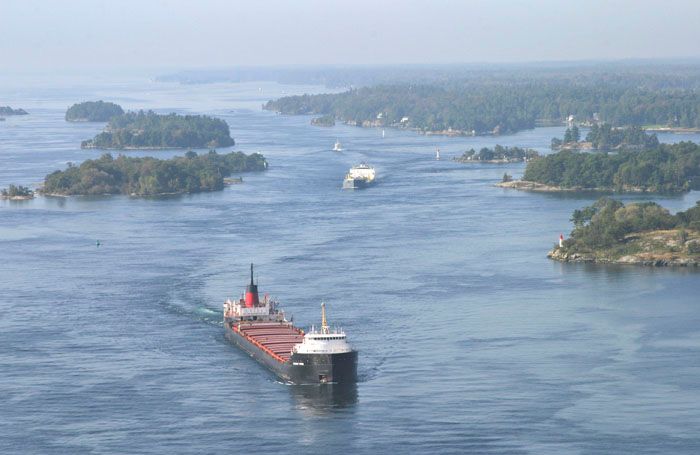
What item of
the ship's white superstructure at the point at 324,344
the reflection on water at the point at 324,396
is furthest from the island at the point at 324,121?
the reflection on water at the point at 324,396

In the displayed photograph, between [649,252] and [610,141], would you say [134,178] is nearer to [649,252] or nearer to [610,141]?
[649,252]

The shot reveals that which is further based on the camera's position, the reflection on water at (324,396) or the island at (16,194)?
the island at (16,194)

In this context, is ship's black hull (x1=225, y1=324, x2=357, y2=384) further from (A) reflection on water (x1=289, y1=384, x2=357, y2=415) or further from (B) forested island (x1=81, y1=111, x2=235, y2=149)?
(B) forested island (x1=81, y1=111, x2=235, y2=149)

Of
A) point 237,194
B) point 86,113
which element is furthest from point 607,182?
point 86,113

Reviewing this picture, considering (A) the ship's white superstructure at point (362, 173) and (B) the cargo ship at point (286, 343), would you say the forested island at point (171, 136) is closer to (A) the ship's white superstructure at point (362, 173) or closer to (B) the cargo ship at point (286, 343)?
(A) the ship's white superstructure at point (362, 173)

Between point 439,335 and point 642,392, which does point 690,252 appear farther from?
point 642,392

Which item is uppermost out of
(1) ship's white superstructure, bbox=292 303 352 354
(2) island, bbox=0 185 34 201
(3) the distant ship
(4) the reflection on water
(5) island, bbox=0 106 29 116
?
(5) island, bbox=0 106 29 116

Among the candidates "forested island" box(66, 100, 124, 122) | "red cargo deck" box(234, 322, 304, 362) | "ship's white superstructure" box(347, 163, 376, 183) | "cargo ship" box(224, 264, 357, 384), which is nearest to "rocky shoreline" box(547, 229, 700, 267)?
"cargo ship" box(224, 264, 357, 384)
